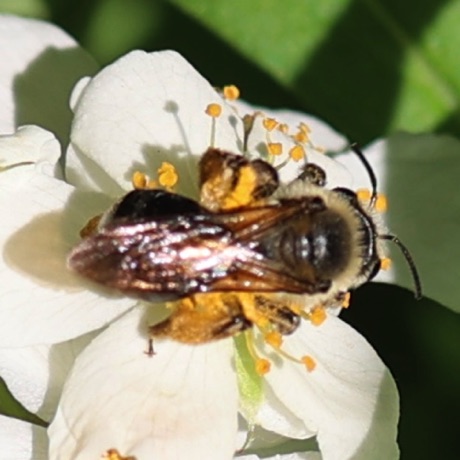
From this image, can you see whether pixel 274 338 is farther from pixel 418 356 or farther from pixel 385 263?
pixel 418 356

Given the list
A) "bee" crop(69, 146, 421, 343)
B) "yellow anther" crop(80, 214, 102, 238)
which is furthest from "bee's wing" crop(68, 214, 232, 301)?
"yellow anther" crop(80, 214, 102, 238)

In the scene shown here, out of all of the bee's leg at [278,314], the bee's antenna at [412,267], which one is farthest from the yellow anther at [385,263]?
the bee's leg at [278,314]

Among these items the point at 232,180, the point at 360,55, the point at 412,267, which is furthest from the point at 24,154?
the point at 360,55

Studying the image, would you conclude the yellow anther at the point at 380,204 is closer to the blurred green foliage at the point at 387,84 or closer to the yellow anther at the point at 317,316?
the yellow anther at the point at 317,316

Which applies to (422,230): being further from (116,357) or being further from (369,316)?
(116,357)

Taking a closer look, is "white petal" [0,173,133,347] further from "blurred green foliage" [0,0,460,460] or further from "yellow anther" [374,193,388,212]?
"blurred green foliage" [0,0,460,460]

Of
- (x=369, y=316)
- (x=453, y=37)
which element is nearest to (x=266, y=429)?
(x=369, y=316)
